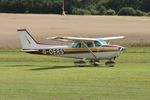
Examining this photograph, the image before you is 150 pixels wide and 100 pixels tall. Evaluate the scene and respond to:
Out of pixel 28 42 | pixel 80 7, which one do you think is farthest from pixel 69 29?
pixel 80 7

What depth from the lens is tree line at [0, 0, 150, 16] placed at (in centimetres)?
9569

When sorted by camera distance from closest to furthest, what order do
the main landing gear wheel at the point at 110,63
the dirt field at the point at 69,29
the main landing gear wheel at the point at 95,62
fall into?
the main landing gear wheel at the point at 110,63 → the main landing gear wheel at the point at 95,62 → the dirt field at the point at 69,29

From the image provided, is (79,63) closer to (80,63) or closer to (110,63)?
(80,63)

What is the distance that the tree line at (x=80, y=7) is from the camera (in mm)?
95688

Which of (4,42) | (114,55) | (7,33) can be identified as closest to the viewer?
(114,55)

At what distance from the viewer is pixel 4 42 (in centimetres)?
4788

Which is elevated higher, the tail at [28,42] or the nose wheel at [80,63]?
the tail at [28,42]

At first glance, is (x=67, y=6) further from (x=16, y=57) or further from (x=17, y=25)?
(x=16, y=57)

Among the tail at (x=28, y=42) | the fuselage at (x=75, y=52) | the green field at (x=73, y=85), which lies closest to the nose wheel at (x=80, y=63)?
the fuselage at (x=75, y=52)

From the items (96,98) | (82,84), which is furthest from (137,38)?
(96,98)

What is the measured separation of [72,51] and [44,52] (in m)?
1.42

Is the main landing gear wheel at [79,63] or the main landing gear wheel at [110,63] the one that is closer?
the main landing gear wheel at [110,63]

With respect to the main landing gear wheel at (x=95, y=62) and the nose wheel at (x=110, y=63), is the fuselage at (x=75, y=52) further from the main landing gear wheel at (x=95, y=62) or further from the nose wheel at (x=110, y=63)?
the nose wheel at (x=110, y=63)

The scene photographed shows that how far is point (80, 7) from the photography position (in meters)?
107
